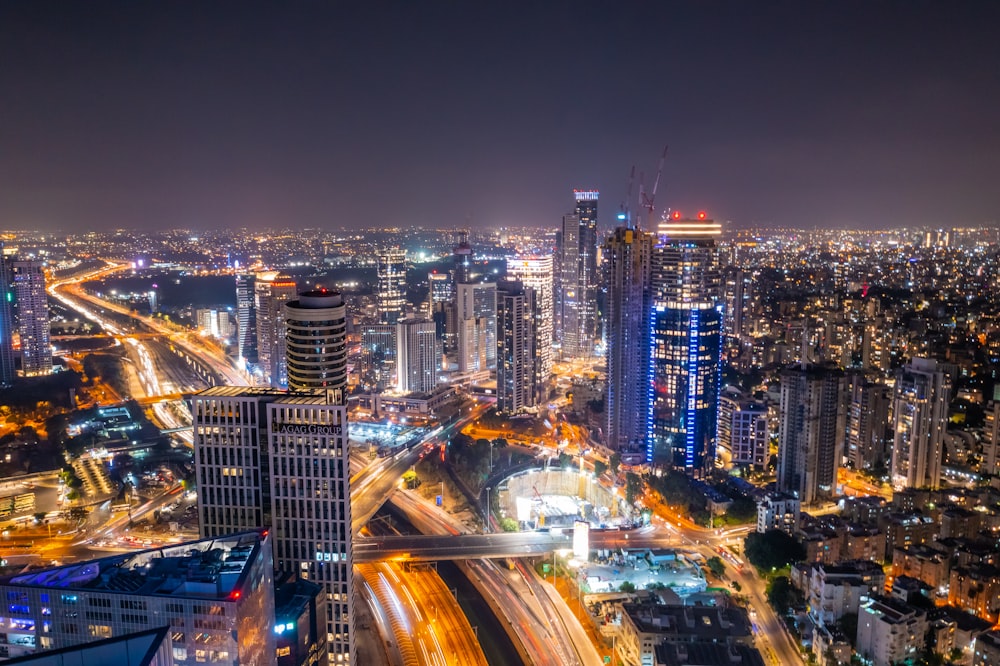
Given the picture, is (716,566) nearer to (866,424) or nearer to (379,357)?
(866,424)

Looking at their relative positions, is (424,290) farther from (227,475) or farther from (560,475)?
(227,475)

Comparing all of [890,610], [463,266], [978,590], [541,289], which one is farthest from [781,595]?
[463,266]

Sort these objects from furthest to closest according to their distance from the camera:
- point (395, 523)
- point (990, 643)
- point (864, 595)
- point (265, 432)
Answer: point (395, 523) < point (864, 595) < point (990, 643) < point (265, 432)

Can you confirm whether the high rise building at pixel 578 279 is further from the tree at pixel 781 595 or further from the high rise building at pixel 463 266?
the tree at pixel 781 595

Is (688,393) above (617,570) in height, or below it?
above

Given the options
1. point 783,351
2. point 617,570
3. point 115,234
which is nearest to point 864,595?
point 617,570

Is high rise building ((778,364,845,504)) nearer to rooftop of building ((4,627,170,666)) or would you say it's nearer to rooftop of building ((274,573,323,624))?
A: rooftop of building ((274,573,323,624))

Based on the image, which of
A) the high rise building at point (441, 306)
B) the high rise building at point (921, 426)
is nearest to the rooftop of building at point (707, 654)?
the high rise building at point (921, 426)
